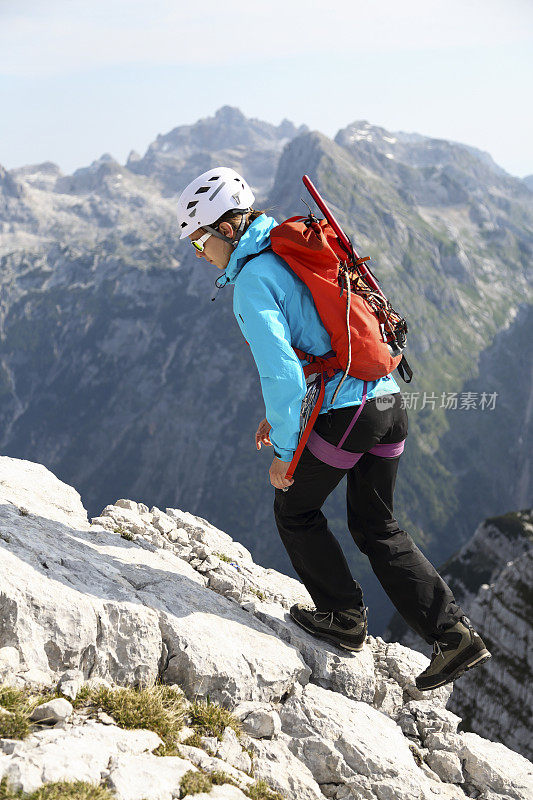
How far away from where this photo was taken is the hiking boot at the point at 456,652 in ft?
24.3

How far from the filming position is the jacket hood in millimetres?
6594

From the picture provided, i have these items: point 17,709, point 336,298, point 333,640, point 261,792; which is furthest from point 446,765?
point 336,298

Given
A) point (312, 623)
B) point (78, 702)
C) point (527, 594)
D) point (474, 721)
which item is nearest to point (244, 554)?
point (312, 623)

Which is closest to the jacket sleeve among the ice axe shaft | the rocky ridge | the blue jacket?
the blue jacket

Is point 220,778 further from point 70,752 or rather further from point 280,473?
point 280,473

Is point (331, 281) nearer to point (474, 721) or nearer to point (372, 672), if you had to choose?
point (372, 672)

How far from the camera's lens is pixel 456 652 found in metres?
7.46

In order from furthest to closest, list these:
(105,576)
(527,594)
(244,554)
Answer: (527,594) → (244,554) → (105,576)

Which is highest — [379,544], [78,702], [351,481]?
[351,481]

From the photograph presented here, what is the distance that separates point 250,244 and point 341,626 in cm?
569

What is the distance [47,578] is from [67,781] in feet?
8.41

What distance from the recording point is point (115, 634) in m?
6.38

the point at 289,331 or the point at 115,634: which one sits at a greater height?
the point at 289,331

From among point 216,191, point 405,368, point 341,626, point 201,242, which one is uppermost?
point 216,191
